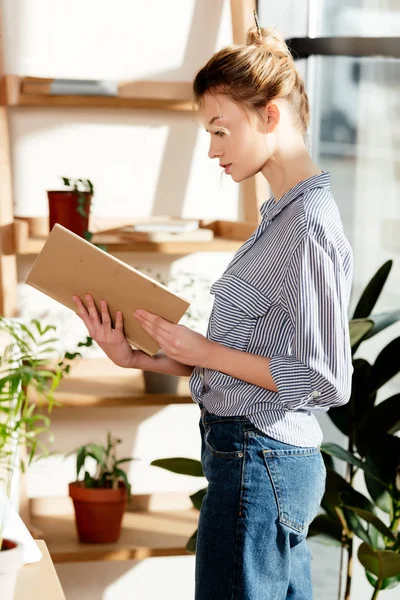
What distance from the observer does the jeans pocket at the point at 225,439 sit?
156cm

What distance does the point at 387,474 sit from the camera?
219 centimetres

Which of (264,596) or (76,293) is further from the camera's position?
(76,293)

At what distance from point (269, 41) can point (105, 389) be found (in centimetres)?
121

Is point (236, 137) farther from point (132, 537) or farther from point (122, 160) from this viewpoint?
point (132, 537)

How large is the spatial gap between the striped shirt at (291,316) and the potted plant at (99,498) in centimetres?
91

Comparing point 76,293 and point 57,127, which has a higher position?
point 57,127

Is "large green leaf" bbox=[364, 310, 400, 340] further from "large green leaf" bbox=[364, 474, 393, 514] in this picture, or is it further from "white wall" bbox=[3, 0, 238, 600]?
"white wall" bbox=[3, 0, 238, 600]

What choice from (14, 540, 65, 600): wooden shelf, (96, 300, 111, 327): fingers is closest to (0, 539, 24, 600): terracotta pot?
(14, 540, 65, 600): wooden shelf

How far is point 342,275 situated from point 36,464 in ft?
4.94

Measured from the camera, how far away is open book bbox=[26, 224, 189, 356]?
1.56 metres

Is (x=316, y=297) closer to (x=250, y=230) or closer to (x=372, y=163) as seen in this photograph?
(x=250, y=230)

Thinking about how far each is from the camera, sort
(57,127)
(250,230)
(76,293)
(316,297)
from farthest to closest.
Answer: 1. (57,127)
2. (250,230)
3. (76,293)
4. (316,297)

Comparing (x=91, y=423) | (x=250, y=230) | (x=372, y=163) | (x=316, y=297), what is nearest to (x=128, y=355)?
(x=316, y=297)

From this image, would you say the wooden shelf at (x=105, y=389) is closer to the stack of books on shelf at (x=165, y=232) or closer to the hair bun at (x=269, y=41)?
the stack of books on shelf at (x=165, y=232)
